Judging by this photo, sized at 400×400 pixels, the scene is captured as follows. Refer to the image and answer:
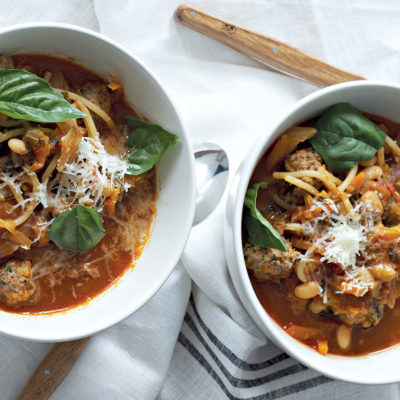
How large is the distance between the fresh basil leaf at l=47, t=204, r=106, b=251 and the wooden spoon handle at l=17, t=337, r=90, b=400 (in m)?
0.89

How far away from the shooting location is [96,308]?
3.05 m

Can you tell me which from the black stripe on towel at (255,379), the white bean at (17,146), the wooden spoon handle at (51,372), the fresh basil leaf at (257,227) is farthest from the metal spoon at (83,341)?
the white bean at (17,146)

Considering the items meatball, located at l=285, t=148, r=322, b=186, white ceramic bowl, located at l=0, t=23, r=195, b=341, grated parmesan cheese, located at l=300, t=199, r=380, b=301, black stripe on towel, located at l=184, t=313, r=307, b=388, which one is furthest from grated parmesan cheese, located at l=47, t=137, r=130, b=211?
black stripe on towel, located at l=184, t=313, r=307, b=388

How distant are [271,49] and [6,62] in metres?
1.60

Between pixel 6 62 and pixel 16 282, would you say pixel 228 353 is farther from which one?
pixel 6 62

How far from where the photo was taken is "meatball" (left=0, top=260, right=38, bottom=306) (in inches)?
112

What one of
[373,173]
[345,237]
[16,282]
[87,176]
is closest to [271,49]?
[373,173]

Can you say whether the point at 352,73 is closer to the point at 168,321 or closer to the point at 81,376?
the point at 168,321

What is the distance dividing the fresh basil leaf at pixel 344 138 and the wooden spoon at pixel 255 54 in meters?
0.50

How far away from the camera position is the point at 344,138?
10.2 ft

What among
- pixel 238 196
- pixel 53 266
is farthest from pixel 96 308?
pixel 238 196

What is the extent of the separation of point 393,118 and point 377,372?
1.44 m

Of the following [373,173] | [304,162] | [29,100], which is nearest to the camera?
[29,100]

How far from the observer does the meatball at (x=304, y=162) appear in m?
3.06
